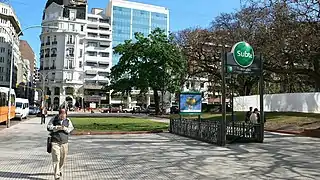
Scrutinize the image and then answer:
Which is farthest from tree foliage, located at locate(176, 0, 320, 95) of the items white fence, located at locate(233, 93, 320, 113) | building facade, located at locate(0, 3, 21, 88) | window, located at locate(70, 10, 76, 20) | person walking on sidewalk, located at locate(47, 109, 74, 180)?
window, located at locate(70, 10, 76, 20)

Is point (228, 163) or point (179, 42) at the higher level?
point (179, 42)

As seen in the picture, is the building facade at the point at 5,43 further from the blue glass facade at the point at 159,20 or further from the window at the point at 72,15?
the blue glass facade at the point at 159,20

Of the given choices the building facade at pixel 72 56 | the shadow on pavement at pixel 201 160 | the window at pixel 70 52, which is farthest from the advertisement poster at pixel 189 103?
the window at pixel 70 52

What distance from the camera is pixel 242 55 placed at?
17.0 metres

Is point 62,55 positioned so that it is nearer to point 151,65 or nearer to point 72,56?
point 72,56

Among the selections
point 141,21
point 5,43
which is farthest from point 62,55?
point 141,21

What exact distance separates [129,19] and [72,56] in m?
26.0

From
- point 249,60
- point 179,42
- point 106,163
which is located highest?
point 179,42

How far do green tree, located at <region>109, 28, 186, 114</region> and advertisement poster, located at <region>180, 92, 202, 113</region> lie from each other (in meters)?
27.7

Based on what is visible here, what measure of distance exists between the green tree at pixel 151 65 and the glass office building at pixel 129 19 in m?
65.5

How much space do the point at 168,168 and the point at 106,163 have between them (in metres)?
2.07

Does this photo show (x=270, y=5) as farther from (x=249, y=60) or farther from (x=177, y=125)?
(x=177, y=125)

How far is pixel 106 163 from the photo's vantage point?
38.4 ft

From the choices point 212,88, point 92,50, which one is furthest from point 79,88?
point 212,88
